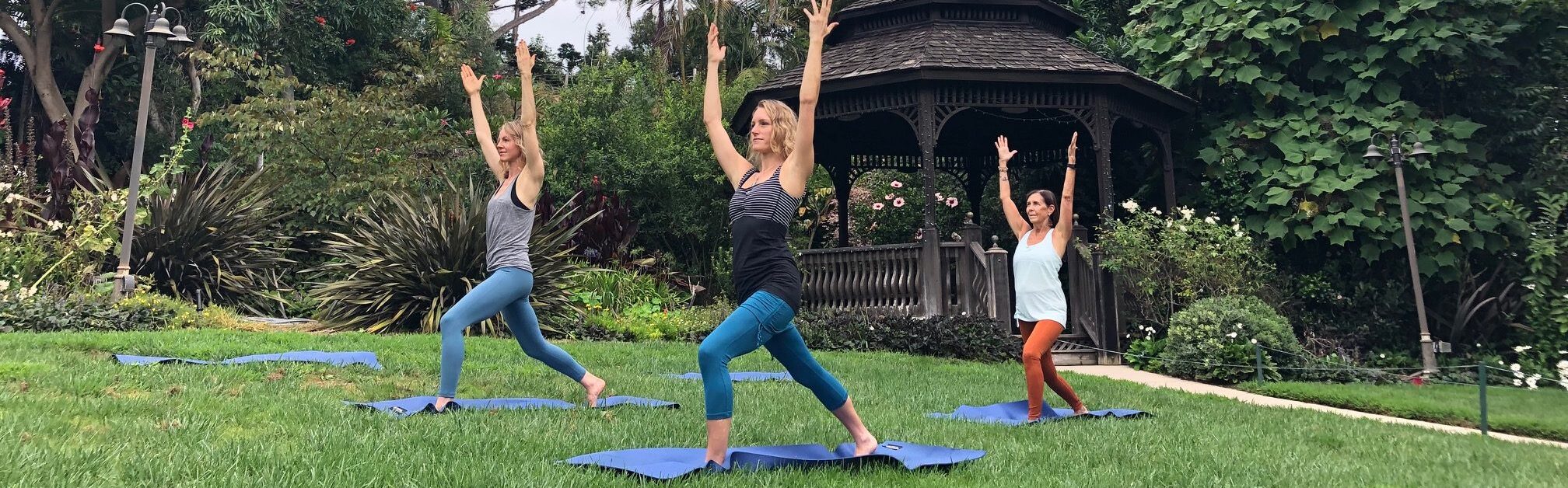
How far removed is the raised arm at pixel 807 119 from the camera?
13.3 ft

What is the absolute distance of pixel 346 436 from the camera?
177 inches

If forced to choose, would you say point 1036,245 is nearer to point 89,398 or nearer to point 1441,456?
point 1441,456

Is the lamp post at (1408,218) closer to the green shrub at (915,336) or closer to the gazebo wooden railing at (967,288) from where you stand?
the gazebo wooden railing at (967,288)

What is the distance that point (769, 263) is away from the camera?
407 centimetres

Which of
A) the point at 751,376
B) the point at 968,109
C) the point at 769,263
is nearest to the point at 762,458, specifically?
the point at 769,263

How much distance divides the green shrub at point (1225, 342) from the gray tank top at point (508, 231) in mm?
7261

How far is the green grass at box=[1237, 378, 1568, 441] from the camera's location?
24.8 ft

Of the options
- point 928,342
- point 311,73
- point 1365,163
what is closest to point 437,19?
point 311,73

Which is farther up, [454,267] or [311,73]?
[311,73]

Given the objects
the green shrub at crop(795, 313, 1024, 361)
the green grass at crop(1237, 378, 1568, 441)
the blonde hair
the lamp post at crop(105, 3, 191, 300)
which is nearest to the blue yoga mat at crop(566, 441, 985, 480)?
the blonde hair

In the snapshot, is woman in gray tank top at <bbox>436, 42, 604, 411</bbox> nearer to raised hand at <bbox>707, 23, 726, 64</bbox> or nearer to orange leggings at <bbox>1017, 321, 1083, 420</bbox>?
raised hand at <bbox>707, 23, 726, 64</bbox>

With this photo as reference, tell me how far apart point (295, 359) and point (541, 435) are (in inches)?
147

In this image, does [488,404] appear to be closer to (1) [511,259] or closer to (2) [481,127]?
(1) [511,259]

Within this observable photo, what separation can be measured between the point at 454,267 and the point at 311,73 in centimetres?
1450
